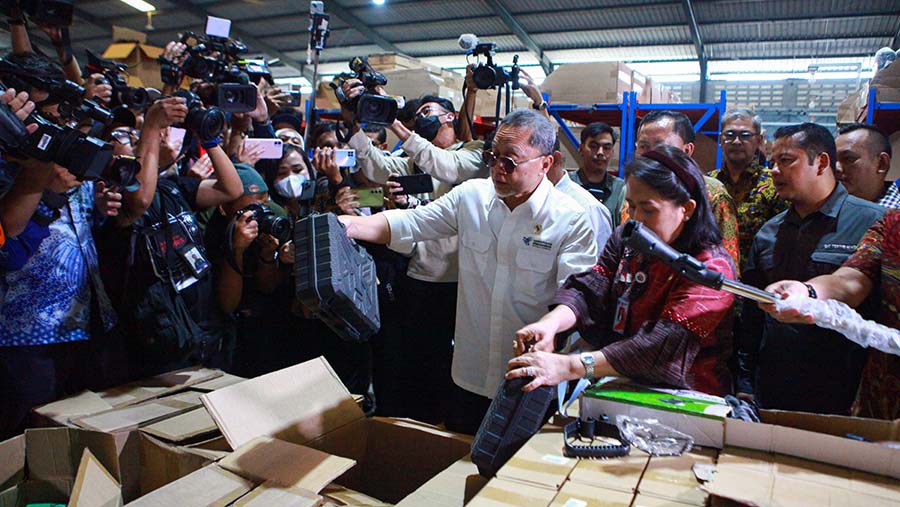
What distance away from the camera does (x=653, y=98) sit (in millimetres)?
5488

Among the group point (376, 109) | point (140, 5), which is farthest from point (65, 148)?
point (140, 5)

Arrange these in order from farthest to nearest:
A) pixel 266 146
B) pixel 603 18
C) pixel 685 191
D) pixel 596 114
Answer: pixel 603 18, pixel 596 114, pixel 266 146, pixel 685 191

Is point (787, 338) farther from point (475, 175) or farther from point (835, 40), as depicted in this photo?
→ point (835, 40)

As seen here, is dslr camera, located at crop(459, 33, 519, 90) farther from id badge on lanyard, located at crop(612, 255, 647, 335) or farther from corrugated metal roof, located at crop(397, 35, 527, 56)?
corrugated metal roof, located at crop(397, 35, 527, 56)

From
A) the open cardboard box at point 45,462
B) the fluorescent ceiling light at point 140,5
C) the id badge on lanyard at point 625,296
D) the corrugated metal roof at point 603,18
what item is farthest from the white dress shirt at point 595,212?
the fluorescent ceiling light at point 140,5

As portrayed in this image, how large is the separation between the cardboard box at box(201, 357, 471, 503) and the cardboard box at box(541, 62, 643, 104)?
379 cm

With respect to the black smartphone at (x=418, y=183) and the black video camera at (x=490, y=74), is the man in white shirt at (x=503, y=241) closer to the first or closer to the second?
the black smartphone at (x=418, y=183)

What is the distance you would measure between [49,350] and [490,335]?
142 centimetres

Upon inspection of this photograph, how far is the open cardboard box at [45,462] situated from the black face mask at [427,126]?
1966mm

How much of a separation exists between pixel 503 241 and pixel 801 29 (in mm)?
7913

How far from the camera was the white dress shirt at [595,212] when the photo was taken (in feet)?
7.70

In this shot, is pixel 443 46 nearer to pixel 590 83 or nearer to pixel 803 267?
pixel 590 83

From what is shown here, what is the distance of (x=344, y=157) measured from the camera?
268cm

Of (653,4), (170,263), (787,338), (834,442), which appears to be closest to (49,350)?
(170,263)
